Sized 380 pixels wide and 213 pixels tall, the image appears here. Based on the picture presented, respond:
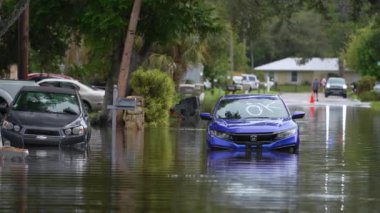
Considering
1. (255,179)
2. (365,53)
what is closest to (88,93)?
(255,179)

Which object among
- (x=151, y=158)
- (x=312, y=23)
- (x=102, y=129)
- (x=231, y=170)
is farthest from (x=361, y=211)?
(x=312, y=23)

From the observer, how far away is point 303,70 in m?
116

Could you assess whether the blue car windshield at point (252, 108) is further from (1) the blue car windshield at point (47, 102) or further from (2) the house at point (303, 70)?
(2) the house at point (303, 70)

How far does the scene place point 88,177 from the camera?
618 inches

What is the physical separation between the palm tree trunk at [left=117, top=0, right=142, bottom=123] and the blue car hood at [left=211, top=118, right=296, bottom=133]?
9184mm

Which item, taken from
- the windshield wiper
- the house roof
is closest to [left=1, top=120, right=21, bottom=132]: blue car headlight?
the windshield wiper

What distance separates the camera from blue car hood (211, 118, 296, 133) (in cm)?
2034

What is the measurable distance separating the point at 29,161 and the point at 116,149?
12.8 ft

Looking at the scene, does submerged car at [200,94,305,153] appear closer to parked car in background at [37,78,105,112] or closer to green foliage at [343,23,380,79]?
parked car in background at [37,78,105,112]

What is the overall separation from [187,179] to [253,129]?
16.2ft

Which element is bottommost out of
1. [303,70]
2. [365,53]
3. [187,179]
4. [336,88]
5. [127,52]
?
[187,179]

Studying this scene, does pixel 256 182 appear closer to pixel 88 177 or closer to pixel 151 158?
pixel 88 177

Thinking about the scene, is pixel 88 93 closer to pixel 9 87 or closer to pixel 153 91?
pixel 153 91

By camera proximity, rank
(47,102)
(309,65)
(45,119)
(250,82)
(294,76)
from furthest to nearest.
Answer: (294,76), (309,65), (250,82), (47,102), (45,119)
